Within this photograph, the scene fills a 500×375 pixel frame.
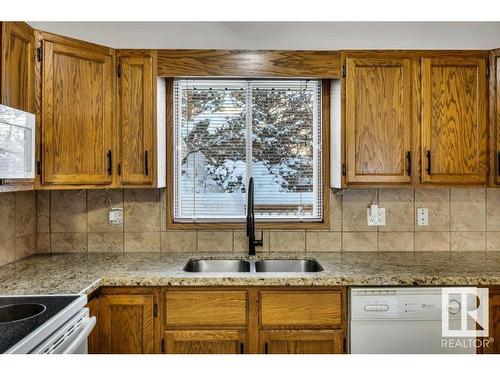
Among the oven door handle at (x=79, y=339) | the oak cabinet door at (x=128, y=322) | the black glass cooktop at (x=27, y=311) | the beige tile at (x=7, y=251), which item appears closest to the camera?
the black glass cooktop at (x=27, y=311)

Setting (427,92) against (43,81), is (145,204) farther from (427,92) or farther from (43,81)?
(427,92)

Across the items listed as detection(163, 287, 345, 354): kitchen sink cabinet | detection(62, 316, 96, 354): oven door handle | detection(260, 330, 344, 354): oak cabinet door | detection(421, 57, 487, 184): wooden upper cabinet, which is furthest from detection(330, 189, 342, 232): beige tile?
detection(62, 316, 96, 354): oven door handle

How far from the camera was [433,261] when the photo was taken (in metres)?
2.24

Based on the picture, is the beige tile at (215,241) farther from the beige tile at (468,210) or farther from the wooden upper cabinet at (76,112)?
the beige tile at (468,210)

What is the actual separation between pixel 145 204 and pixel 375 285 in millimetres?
1516

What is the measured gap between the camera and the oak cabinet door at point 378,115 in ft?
7.26

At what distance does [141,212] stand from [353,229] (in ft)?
4.67

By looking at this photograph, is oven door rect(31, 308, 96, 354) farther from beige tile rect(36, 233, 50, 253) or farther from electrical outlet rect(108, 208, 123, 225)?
beige tile rect(36, 233, 50, 253)

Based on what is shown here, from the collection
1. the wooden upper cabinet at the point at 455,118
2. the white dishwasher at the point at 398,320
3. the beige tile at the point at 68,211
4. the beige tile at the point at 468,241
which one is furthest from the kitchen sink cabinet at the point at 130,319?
the beige tile at the point at 468,241

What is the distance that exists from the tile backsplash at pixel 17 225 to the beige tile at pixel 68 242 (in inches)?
4.6

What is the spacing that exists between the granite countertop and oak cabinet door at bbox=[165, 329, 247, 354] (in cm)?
25

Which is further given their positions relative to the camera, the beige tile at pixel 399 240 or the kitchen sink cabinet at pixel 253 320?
the beige tile at pixel 399 240

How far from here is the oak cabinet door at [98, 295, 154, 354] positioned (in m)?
1.92

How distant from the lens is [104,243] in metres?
2.52
